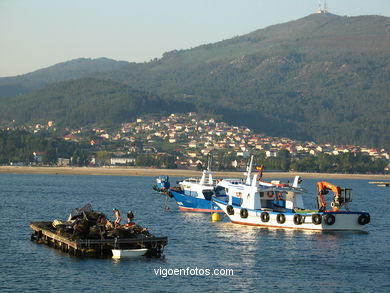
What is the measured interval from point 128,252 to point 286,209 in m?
25.6

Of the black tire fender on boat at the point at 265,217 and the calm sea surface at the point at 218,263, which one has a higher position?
the black tire fender on boat at the point at 265,217

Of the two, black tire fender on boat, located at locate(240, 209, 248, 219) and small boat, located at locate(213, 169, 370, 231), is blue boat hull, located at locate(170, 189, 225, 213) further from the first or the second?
black tire fender on boat, located at locate(240, 209, 248, 219)

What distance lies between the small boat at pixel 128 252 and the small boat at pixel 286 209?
2036 centimetres

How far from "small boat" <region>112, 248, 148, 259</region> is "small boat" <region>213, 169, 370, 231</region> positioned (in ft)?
66.8

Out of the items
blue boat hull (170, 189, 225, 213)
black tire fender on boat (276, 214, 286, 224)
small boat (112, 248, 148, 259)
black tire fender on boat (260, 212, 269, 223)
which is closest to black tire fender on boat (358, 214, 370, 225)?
black tire fender on boat (276, 214, 286, 224)

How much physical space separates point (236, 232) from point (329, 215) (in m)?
7.66

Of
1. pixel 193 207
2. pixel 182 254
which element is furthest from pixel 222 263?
pixel 193 207

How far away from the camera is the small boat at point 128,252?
52.0 metres

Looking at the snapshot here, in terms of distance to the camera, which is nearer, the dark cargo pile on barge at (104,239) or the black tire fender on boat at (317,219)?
the dark cargo pile on barge at (104,239)

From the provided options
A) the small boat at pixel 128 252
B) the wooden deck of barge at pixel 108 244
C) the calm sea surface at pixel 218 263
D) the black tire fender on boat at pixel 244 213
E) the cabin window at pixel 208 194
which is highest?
the cabin window at pixel 208 194

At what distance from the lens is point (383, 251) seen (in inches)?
2418

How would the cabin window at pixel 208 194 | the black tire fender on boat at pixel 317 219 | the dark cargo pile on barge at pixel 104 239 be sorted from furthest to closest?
the cabin window at pixel 208 194, the black tire fender on boat at pixel 317 219, the dark cargo pile on barge at pixel 104 239

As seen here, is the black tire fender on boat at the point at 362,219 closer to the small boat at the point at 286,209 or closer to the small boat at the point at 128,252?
the small boat at the point at 286,209

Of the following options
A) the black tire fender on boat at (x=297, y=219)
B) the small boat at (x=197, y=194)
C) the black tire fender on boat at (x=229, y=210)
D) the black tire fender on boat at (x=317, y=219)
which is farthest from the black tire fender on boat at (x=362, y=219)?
the small boat at (x=197, y=194)
